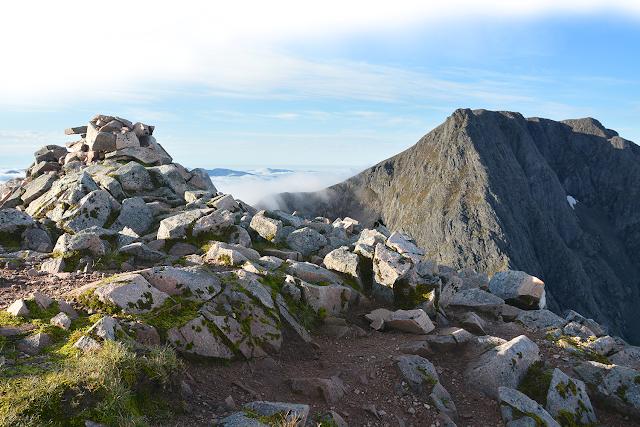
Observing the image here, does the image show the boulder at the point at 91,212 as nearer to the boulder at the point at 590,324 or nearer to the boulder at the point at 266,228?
the boulder at the point at 266,228

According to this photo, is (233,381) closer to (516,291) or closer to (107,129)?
(516,291)

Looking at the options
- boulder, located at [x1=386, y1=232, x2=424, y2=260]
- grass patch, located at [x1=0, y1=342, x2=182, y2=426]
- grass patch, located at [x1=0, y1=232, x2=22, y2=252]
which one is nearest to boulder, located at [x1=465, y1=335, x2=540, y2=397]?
boulder, located at [x1=386, y1=232, x2=424, y2=260]

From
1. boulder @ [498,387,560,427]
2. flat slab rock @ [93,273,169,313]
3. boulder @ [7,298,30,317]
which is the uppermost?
flat slab rock @ [93,273,169,313]

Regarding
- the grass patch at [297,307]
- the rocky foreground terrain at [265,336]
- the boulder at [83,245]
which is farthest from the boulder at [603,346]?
the boulder at [83,245]

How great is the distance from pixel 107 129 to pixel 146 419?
28344mm

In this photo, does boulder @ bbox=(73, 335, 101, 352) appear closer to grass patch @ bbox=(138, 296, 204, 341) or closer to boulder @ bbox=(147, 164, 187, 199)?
grass patch @ bbox=(138, 296, 204, 341)

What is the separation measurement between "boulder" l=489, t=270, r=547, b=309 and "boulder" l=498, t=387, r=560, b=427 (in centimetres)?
962

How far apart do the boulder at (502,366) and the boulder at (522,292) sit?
23.3 ft

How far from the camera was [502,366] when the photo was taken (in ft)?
43.1

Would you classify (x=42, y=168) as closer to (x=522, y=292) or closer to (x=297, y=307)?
(x=297, y=307)

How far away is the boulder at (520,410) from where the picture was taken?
11.3 meters

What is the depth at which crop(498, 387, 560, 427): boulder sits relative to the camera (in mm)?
11336

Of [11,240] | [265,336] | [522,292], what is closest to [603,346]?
[522,292]

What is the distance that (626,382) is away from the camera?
1316cm
